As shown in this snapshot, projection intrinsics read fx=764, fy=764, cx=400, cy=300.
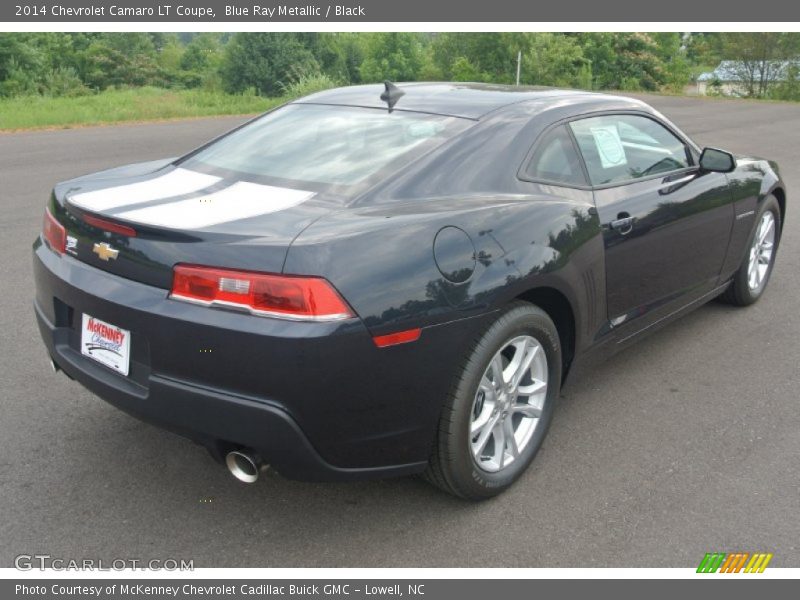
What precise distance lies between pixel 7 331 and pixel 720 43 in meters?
46.3

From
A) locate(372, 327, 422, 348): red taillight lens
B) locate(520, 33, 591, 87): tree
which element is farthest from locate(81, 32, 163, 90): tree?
locate(372, 327, 422, 348): red taillight lens

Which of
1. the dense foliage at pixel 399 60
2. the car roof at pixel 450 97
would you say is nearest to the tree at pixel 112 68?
the dense foliage at pixel 399 60

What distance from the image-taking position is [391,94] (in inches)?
146

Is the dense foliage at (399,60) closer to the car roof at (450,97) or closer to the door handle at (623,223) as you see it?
the car roof at (450,97)

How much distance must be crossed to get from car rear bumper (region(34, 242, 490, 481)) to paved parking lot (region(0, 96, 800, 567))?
1.21 ft

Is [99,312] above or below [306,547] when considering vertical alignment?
above

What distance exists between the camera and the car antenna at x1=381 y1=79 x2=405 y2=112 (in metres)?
3.63

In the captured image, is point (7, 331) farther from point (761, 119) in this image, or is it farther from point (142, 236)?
point (761, 119)

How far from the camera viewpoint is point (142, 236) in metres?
2.59

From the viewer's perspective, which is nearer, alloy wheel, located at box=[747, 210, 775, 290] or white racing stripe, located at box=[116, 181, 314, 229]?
white racing stripe, located at box=[116, 181, 314, 229]

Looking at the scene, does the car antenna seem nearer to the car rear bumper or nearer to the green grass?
the car rear bumper

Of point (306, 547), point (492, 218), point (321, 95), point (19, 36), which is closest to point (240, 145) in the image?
point (321, 95)

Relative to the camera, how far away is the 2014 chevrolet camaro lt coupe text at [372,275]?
7.95 feet

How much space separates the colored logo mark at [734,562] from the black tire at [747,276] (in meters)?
2.61
